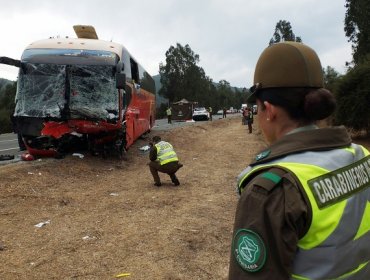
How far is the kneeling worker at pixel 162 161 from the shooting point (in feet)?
35.7

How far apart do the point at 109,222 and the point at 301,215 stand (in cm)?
638

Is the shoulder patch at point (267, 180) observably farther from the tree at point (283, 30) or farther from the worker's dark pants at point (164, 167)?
the tree at point (283, 30)

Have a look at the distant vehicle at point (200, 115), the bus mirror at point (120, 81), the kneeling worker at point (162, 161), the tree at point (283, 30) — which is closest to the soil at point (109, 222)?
the kneeling worker at point (162, 161)

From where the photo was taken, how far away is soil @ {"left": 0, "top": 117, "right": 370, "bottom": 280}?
5.47 m

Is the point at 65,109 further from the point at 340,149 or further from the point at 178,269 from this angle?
the point at 340,149

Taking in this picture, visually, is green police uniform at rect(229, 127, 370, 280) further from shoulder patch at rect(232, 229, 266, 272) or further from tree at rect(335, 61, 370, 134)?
tree at rect(335, 61, 370, 134)

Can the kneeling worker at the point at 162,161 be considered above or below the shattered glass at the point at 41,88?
below

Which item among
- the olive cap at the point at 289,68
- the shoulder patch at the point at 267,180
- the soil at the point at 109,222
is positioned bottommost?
the soil at the point at 109,222

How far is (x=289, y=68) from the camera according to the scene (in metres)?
1.66

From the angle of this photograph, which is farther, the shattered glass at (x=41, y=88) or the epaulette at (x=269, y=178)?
the shattered glass at (x=41, y=88)

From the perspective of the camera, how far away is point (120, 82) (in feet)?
41.6

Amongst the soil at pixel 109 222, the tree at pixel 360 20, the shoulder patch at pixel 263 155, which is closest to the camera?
the shoulder patch at pixel 263 155

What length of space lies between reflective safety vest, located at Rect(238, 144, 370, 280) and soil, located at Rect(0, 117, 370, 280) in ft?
12.3

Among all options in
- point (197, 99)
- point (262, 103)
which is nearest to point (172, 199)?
point (262, 103)
